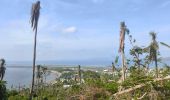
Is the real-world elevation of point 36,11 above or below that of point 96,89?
above

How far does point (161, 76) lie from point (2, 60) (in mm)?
38003

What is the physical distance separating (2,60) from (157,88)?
125 ft

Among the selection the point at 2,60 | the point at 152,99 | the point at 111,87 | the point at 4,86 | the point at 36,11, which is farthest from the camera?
the point at 2,60

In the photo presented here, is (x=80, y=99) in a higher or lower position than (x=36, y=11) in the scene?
lower

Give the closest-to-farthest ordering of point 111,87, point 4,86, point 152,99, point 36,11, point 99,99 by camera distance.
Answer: point 152,99
point 99,99
point 111,87
point 4,86
point 36,11

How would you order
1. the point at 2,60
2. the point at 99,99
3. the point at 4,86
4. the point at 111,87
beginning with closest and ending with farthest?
1. the point at 99,99
2. the point at 111,87
3. the point at 4,86
4. the point at 2,60

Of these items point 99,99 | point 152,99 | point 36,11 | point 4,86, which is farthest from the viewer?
point 36,11

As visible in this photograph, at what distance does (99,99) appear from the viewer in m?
9.91

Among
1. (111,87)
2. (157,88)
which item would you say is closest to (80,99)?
(111,87)

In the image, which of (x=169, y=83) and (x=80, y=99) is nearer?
(x=169, y=83)

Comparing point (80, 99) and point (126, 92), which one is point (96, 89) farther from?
point (126, 92)

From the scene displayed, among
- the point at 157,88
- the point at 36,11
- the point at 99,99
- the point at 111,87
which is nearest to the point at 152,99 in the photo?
the point at 157,88

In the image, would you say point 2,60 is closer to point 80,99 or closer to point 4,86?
point 4,86

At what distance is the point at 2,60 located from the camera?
45.3 m
